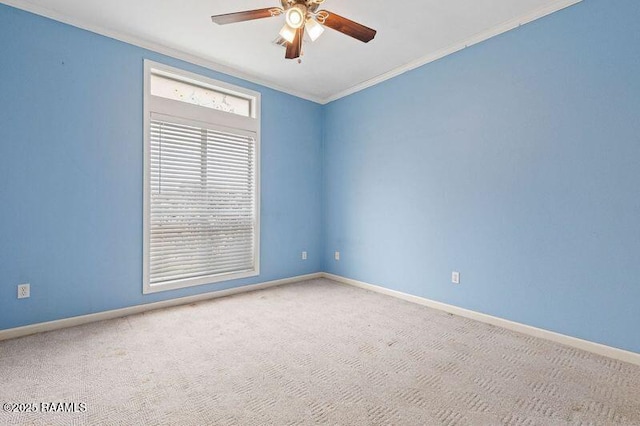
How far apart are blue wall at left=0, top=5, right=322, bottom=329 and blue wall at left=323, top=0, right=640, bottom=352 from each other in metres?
2.73

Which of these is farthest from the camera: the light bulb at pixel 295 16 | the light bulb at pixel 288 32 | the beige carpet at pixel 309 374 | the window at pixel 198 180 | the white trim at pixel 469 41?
the window at pixel 198 180

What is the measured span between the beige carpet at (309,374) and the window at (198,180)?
0.75 metres

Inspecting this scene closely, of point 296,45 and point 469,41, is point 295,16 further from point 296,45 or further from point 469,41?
point 469,41

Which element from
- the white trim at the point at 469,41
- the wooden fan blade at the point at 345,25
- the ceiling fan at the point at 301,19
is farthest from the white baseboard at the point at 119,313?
the wooden fan blade at the point at 345,25

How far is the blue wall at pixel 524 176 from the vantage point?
227 cm

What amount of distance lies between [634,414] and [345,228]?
3.23m

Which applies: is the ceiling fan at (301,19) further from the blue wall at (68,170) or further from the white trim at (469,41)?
the blue wall at (68,170)

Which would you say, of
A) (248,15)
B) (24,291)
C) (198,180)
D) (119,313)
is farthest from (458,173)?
(24,291)

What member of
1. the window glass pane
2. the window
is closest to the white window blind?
the window

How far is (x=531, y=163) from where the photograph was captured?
2684 millimetres

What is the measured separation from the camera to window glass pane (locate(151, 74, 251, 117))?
339 centimetres

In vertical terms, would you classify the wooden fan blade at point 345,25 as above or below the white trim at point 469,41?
below

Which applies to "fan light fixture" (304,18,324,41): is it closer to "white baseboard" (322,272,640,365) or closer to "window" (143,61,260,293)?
"window" (143,61,260,293)

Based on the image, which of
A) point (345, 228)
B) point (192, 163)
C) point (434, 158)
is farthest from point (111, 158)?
point (434, 158)
